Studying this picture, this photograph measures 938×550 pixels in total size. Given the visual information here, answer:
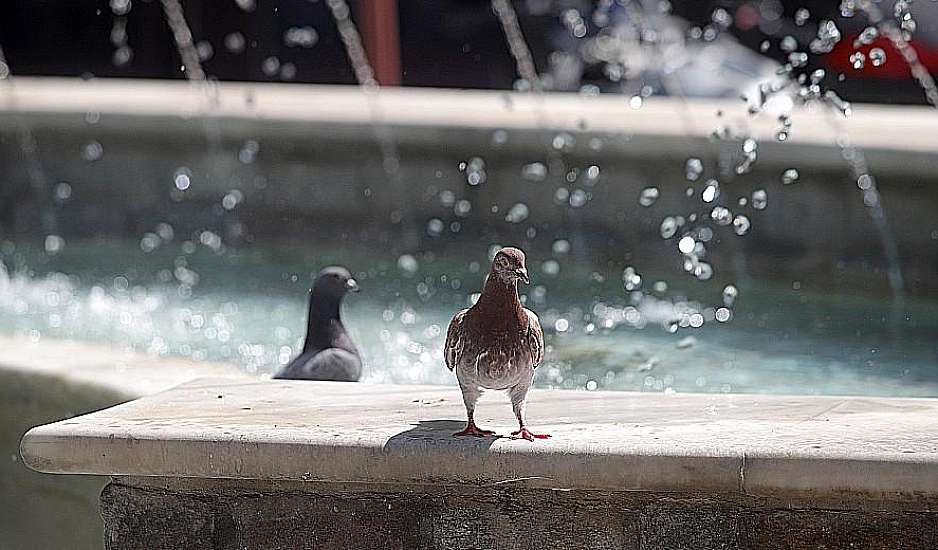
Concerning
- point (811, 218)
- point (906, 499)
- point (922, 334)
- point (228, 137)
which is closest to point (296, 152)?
point (228, 137)

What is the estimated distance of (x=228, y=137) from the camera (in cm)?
673

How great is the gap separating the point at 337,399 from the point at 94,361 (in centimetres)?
118

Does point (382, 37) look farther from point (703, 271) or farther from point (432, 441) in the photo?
point (432, 441)

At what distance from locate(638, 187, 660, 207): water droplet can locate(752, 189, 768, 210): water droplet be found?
15.5 inches

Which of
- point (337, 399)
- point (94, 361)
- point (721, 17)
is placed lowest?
point (721, 17)

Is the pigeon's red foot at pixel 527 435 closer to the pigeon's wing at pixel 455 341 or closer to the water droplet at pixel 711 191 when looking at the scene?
the pigeon's wing at pixel 455 341

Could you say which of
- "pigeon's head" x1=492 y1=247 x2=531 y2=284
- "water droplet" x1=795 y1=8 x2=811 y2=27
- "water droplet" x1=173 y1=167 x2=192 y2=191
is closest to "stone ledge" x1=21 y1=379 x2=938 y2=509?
"pigeon's head" x1=492 y1=247 x2=531 y2=284

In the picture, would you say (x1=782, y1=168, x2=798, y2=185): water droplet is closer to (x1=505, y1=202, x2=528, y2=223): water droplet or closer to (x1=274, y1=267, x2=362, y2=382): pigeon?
(x1=505, y1=202, x2=528, y2=223): water droplet

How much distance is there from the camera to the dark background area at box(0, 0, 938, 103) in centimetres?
1318

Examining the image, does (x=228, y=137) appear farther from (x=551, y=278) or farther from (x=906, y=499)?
(x=906, y=499)

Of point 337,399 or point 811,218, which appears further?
point 811,218

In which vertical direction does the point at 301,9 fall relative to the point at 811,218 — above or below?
below

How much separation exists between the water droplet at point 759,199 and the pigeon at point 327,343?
1.84 meters

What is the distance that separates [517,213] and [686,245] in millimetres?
717
